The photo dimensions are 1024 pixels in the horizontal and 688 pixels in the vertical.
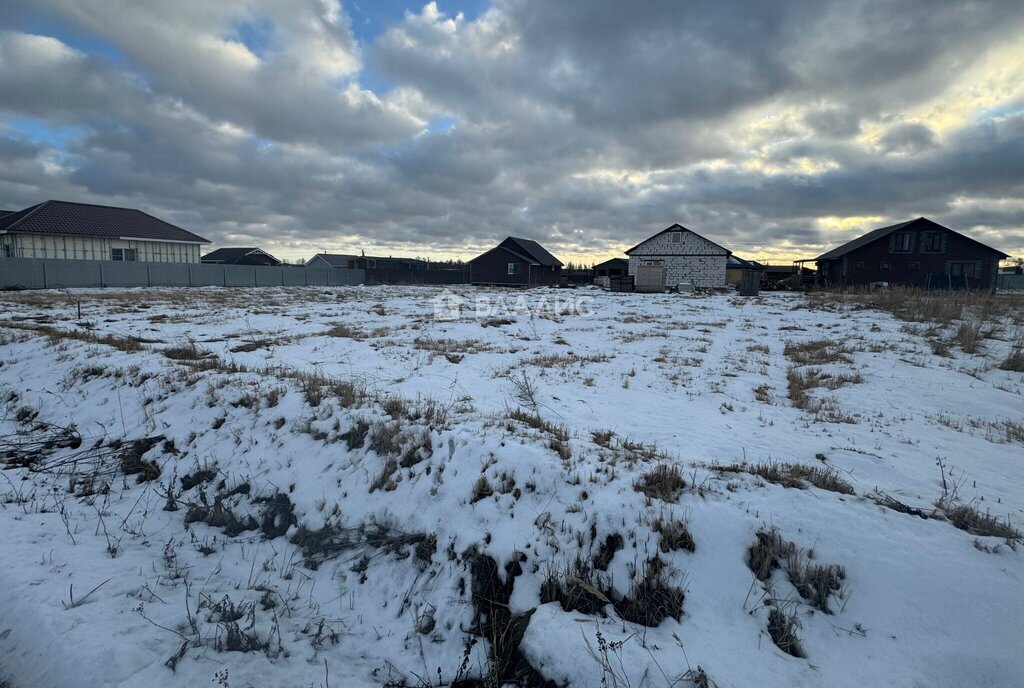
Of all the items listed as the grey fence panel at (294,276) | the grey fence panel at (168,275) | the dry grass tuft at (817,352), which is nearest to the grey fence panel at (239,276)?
the grey fence panel at (294,276)

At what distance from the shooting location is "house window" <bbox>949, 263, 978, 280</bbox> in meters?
40.2

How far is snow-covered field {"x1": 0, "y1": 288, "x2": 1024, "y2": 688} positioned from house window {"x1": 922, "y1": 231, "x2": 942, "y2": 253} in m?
43.5

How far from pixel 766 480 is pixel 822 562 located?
1.04 meters

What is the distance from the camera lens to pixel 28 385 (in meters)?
8.62

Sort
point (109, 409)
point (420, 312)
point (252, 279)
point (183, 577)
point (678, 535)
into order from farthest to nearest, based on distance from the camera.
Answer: point (252, 279) → point (420, 312) → point (109, 409) → point (183, 577) → point (678, 535)

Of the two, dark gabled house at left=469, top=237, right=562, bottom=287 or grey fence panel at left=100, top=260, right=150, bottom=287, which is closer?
grey fence panel at left=100, top=260, right=150, bottom=287

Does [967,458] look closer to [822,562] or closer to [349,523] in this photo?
[822,562]

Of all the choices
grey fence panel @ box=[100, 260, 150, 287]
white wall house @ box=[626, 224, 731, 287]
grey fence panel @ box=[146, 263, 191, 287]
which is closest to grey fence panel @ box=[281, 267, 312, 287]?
grey fence panel @ box=[146, 263, 191, 287]

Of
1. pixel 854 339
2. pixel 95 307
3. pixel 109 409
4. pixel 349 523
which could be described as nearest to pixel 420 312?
pixel 95 307

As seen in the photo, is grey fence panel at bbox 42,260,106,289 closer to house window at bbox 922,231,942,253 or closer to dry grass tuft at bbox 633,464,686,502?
dry grass tuft at bbox 633,464,686,502

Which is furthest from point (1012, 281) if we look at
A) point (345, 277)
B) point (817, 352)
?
point (345, 277)

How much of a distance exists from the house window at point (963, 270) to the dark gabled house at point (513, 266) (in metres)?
37.5

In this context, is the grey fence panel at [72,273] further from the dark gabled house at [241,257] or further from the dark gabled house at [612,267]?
the dark gabled house at [612,267]

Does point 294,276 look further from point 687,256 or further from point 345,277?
point 687,256
